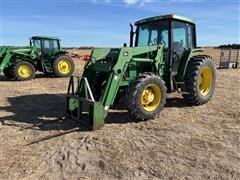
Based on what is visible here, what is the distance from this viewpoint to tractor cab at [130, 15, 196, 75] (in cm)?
832

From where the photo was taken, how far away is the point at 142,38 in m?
9.00

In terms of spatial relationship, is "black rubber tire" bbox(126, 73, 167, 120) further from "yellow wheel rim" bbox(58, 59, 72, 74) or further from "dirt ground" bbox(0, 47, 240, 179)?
"yellow wheel rim" bbox(58, 59, 72, 74)

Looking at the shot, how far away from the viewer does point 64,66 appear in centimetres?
1691

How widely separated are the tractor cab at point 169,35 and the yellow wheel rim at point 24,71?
7.88 meters

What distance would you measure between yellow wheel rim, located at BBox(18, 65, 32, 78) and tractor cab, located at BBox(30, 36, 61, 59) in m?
1.19

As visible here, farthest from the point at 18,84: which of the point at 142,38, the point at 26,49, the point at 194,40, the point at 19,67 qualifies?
the point at 194,40

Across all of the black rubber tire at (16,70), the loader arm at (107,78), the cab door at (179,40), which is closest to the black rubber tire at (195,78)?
the cab door at (179,40)

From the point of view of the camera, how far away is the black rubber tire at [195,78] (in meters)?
8.33

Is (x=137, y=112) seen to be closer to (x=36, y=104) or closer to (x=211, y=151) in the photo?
Answer: (x=211, y=151)

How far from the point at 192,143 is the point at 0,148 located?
3.29 metres

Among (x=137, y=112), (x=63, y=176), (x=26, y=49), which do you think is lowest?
(x=63, y=176)

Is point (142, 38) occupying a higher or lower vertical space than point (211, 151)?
higher

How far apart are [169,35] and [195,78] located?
1.24 metres

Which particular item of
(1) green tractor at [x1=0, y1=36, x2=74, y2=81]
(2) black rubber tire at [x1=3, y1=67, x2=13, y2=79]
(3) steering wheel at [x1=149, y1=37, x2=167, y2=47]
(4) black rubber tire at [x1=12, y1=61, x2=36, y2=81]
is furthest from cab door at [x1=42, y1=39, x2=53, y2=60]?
(3) steering wheel at [x1=149, y1=37, x2=167, y2=47]
